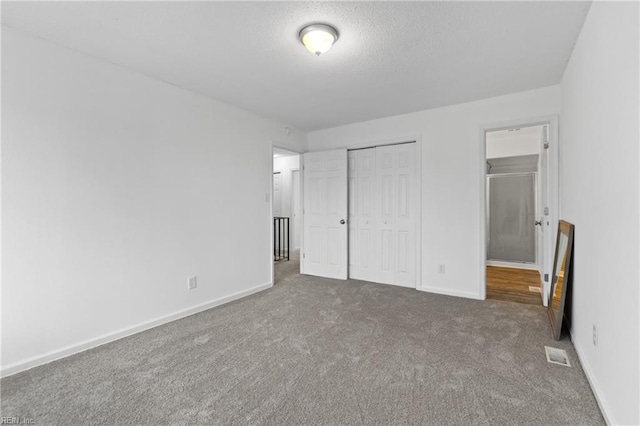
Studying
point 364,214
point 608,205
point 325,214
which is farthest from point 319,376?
point 325,214

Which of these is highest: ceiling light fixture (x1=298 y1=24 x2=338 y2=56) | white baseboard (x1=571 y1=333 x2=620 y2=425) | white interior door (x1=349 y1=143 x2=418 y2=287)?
ceiling light fixture (x1=298 y1=24 x2=338 y2=56)

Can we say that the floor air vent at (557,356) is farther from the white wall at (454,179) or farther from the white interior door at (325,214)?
the white interior door at (325,214)

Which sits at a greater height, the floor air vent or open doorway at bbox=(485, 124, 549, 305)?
open doorway at bbox=(485, 124, 549, 305)

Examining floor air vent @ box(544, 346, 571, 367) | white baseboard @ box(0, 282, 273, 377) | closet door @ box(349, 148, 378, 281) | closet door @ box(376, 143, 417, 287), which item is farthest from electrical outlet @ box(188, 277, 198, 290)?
floor air vent @ box(544, 346, 571, 367)

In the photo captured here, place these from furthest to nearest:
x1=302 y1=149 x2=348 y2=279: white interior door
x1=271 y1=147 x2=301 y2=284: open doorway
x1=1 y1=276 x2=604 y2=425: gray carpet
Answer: x1=271 y1=147 x2=301 y2=284: open doorway → x1=302 y1=149 x2=348 y2=279: white interior door → x1=1 y1=276 x2=604 y2=425: gray carpet

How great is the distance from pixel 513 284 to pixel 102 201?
5.02 m

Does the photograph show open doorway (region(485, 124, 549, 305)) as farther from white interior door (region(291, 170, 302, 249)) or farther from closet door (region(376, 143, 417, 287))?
white interior door (region(291, 170, 302, 249))

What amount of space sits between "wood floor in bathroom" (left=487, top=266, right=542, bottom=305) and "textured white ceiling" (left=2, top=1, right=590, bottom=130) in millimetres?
2418

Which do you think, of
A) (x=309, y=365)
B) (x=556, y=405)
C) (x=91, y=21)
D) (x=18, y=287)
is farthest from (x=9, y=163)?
(x=556, y=405)

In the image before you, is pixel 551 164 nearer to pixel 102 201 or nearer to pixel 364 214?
pixel 364 214

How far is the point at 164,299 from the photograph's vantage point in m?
2.88

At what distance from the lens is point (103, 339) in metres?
2.43

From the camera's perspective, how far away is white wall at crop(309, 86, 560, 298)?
340cm

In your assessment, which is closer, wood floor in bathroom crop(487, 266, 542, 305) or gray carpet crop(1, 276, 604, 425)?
gray carpet crop(1, 276, 604, 425)
